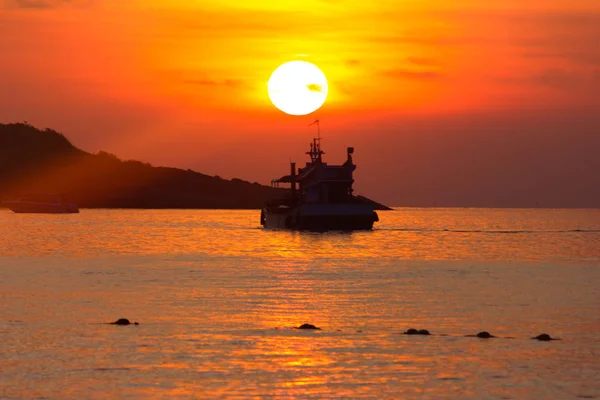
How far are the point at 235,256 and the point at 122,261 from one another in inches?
501

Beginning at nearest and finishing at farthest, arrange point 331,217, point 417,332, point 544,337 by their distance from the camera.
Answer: point 544,337 → point 417,332 → point 331,217

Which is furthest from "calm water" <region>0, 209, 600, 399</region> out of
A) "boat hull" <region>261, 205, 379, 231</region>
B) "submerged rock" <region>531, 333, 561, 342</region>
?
"boat hull" <region>261, 205, 379, 231</region>

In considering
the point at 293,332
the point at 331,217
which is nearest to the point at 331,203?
the point at 331,217

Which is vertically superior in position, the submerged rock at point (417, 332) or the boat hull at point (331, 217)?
the boat hull at point (331, 217)

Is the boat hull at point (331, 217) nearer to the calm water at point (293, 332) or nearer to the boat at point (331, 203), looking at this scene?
the boat at point (331, 203)

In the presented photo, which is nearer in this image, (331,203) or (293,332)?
(293,332)

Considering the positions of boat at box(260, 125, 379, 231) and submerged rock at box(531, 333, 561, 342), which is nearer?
submerged rock at box(531, 333, 561, 342)

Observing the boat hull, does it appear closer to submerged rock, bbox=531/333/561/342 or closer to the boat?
the boat

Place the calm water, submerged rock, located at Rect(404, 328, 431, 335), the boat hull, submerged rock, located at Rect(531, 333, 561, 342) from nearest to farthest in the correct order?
the calm water
submerged rock, located at Rect(531, 333, 561, 342)
submerged rock, located at Rect(404, 328, 431, 335)
the boat hull

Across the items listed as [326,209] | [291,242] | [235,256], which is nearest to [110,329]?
[235,256]

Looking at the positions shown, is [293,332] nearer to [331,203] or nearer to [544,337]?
[544,337]

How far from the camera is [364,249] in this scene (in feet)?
334

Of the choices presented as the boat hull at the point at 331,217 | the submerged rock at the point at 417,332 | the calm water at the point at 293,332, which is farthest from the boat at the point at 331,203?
the submerged rock at the point at 417,332

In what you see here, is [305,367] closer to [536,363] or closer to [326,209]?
[536,363]
